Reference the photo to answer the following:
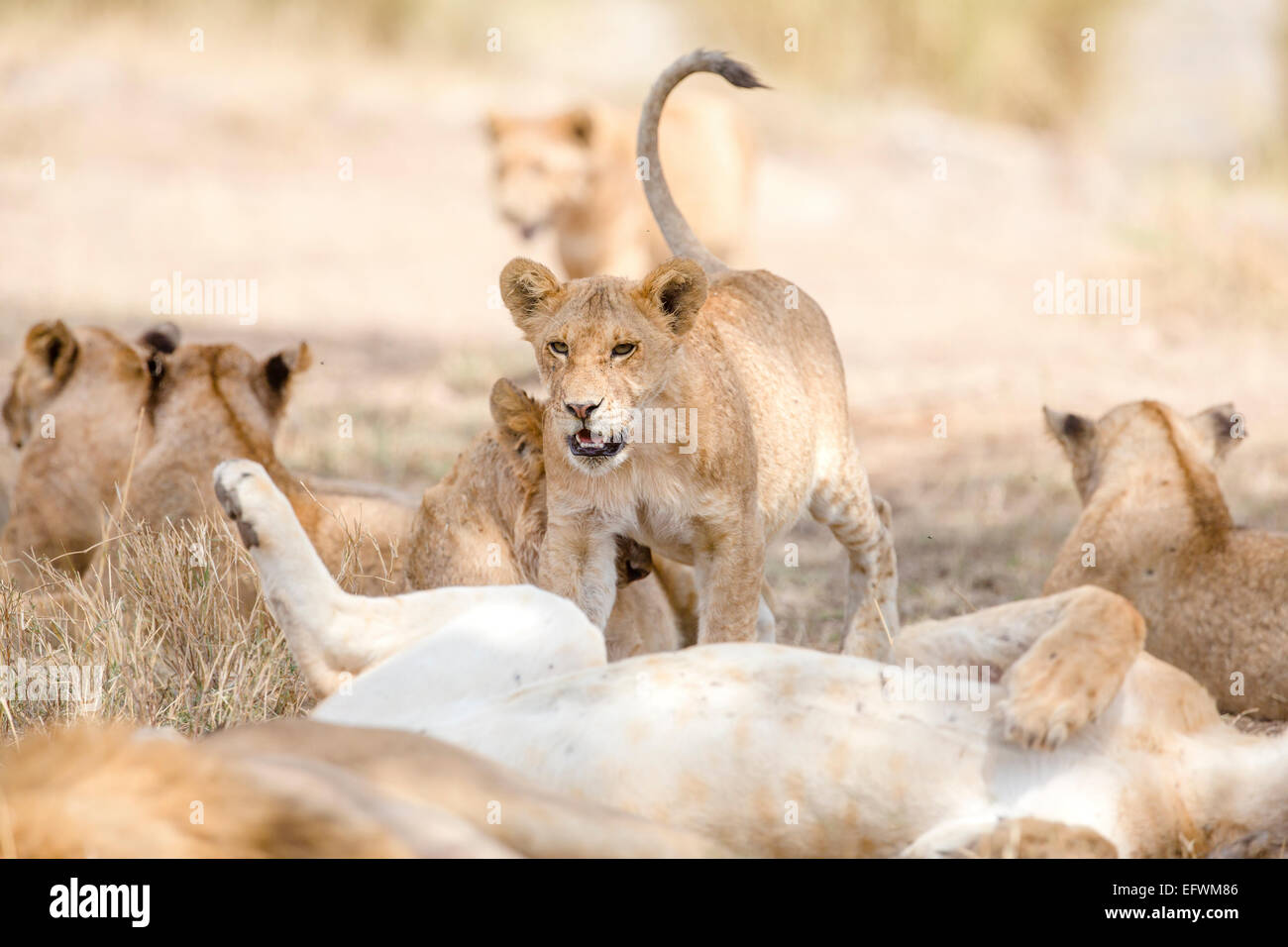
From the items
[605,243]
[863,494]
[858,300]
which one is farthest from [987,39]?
[863,494]

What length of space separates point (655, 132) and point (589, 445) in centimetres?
162

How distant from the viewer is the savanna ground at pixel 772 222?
700 centimetres

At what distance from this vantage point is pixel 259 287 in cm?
1275

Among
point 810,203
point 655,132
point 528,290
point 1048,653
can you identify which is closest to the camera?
point 1048,653

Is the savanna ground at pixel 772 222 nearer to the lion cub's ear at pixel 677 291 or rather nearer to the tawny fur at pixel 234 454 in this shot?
the tawny fur at pixel 234 454

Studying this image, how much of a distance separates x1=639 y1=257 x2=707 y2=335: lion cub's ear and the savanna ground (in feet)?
4.36

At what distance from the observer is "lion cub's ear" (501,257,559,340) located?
160 inches

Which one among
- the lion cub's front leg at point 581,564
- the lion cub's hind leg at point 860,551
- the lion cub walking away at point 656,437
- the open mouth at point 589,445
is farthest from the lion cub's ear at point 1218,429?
the open mouth at point 589,445

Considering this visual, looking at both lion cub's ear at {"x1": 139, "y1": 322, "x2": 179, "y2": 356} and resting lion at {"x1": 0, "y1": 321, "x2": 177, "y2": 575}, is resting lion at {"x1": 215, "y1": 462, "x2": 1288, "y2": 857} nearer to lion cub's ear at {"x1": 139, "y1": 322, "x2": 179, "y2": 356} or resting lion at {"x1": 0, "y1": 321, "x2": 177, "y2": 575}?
resting lion at {"x1": 0, "y1": 321, "x2": 177, "y2": 575}

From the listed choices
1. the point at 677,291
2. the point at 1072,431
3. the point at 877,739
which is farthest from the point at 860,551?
the point at 877,739

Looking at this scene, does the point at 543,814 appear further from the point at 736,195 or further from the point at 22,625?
the point at 736,195

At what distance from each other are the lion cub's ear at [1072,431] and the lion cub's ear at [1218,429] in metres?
0.36

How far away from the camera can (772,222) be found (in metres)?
15.7

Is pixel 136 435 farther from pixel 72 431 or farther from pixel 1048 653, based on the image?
pixel 1048 653
